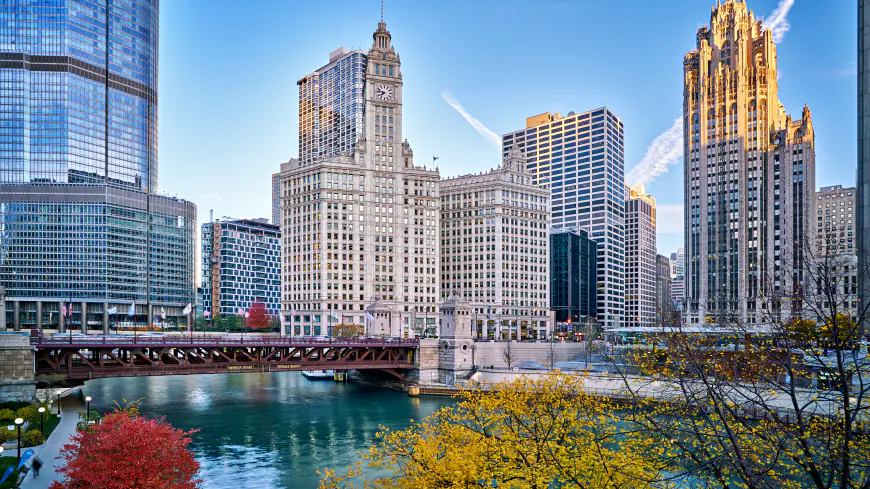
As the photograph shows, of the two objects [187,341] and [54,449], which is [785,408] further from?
[187,341]

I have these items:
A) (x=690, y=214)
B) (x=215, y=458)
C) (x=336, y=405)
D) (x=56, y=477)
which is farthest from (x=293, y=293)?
(x=56, y=477)

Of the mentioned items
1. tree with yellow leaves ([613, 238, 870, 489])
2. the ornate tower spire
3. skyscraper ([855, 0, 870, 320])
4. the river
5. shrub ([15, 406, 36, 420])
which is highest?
the ornate tower spire

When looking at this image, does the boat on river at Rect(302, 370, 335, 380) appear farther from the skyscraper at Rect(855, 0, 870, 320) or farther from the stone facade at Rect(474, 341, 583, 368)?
the skyscraper at Rect(855, 0, 870, 320)

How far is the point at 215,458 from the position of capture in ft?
200

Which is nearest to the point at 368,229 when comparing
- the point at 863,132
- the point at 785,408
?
the point at 863,132

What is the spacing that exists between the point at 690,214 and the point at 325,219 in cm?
9679

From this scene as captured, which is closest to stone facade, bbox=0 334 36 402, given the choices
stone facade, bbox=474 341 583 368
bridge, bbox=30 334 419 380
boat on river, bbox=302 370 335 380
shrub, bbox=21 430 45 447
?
bridge, bbox=30 334 419 380

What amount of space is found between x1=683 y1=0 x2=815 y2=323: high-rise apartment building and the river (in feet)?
347

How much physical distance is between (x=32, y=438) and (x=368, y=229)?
132691 millimetres

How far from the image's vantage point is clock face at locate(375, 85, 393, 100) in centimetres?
18838

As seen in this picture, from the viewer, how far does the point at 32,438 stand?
53344mm

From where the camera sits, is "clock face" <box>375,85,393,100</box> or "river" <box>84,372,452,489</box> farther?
"clock face" <box>375,85,393,100</box>

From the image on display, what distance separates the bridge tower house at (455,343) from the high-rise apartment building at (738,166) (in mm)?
82435

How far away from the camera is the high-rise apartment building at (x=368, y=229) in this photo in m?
180
